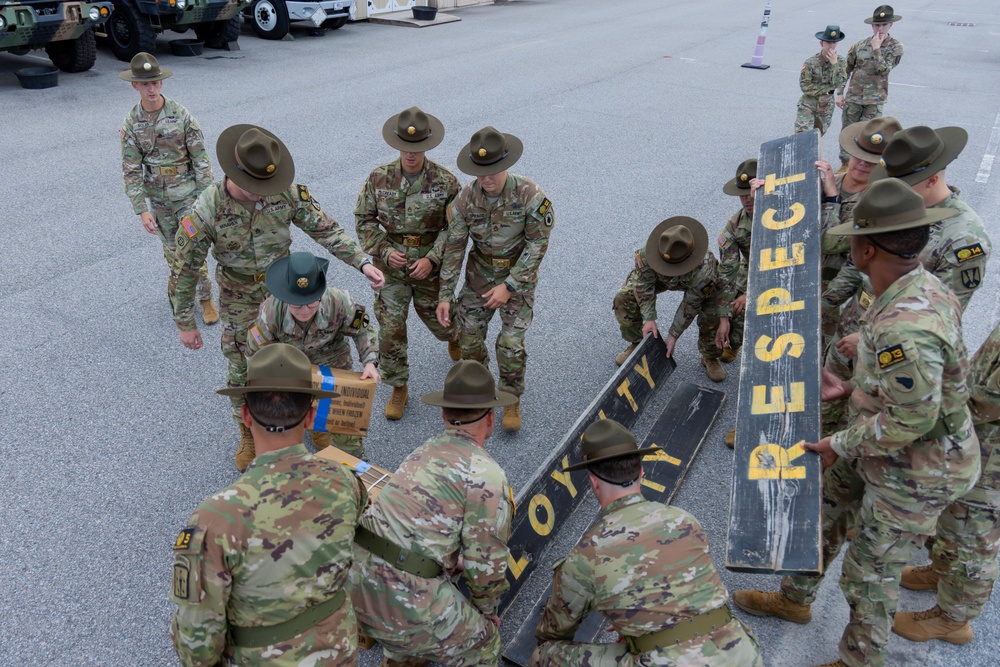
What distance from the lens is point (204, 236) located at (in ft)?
13.9

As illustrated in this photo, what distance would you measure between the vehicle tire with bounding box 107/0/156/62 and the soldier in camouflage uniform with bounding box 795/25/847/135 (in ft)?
35.2

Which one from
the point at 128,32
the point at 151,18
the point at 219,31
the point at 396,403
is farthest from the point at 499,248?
the point at 219,31

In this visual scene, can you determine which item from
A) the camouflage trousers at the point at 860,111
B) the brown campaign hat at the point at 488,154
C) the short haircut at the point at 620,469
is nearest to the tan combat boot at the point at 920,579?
the short haircut at the point at 620,469

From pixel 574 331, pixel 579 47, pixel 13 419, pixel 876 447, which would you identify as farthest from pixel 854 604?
pixel 579 47

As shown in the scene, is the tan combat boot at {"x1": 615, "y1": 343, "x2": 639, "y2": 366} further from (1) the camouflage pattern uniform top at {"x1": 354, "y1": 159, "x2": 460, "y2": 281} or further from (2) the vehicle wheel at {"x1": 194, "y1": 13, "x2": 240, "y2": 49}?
(2) the vehicle wheel at {"x1": 194, "y1": 13, "x2": 240, "y2": 49}

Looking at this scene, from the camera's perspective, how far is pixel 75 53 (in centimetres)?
1208

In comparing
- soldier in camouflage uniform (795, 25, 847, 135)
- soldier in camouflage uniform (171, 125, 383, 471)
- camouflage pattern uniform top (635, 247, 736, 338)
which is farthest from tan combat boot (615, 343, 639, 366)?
soldier in camouflage uniform (795, 25, 847, 135)

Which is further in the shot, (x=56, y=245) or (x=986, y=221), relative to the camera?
(x=986, y=221)

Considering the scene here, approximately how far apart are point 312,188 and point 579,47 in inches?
414

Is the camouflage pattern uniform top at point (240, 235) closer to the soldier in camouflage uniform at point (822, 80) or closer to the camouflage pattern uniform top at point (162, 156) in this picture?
the camouflage pattern uniform top at point (162, 156)

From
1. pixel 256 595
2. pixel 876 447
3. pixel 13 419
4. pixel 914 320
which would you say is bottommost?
pixel 13 419

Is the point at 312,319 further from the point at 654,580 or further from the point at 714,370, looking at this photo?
the point at 714,370

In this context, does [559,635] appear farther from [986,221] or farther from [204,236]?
[986,221]

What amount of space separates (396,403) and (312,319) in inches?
47.5
